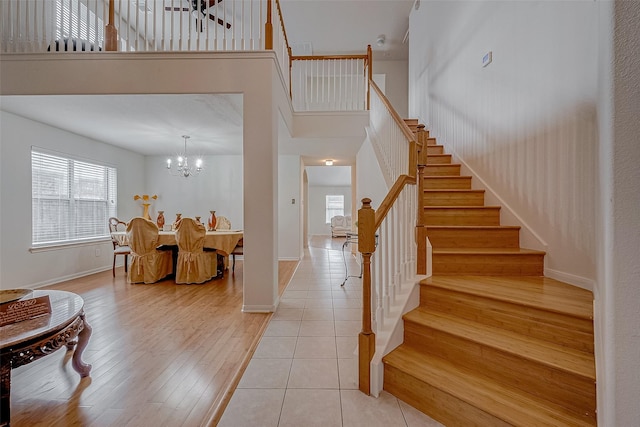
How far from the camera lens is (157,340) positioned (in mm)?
2297

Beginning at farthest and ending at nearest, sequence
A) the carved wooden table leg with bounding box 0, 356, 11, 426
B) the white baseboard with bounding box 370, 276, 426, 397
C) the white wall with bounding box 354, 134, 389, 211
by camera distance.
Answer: the white wall with bounding box 354, 134, 389, 211 < the white baseboard with bounding box 370, 276, 426, 397 < the carved wooden table leg with bounding box 0, 356, 11, 426

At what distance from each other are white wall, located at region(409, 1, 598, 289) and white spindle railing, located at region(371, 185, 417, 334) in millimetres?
1113

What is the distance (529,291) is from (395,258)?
2.80ft

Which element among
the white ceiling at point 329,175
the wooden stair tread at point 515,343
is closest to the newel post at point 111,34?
the wooden stair tread at point 515,343

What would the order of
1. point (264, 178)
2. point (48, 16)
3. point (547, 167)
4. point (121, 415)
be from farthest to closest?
point (48, 16) < point (264, 178) < point (547, 167) < point (121, 415)

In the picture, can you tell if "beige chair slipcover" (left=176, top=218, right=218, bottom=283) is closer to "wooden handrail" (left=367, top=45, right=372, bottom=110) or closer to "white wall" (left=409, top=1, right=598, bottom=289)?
"wooden handrail" (left=367, top=45, right=372, bottom=110)

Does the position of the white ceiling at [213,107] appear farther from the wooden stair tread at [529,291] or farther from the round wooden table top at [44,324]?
the wooden stair tread at [529,291]

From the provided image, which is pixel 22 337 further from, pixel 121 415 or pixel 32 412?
pixel 121 415

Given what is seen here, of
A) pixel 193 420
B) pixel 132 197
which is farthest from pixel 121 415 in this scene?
pixel 132 197

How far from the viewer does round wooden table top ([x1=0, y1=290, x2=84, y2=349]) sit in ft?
4.37

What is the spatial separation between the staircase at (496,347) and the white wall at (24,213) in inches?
195

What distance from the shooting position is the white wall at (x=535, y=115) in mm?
1865

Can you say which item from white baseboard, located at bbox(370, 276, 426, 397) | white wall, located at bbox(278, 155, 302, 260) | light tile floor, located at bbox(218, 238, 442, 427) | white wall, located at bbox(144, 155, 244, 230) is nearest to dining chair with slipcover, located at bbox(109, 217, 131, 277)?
white wall, located at bbox(144, 155, 244, 230)

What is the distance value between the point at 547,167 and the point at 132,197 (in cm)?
702
